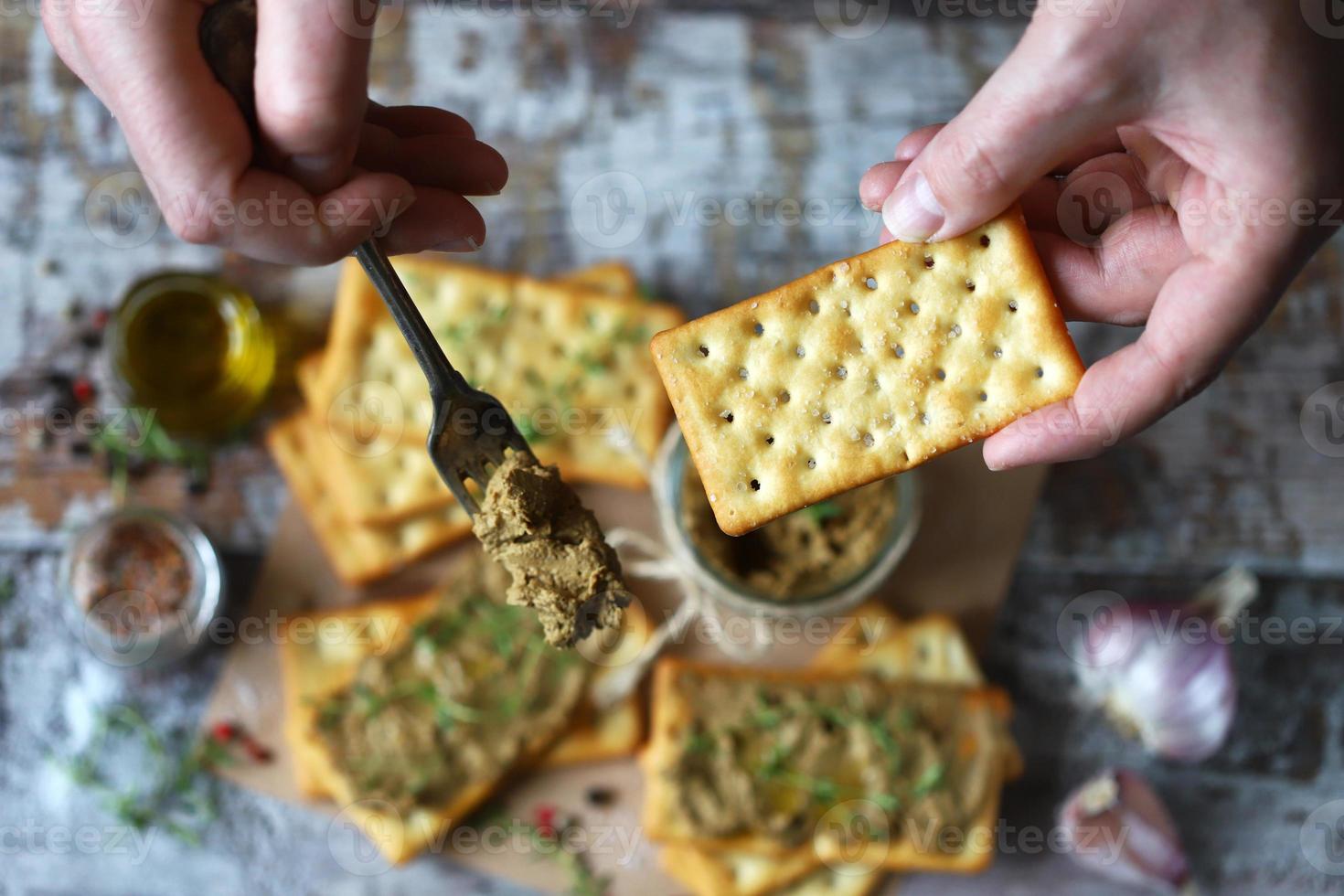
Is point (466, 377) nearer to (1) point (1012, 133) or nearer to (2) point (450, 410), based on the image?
(2) point (450, 410)

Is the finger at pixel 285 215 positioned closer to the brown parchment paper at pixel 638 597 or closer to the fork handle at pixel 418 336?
the fork handle at pixel 418 336

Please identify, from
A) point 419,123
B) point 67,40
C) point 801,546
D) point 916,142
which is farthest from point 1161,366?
point 67,40

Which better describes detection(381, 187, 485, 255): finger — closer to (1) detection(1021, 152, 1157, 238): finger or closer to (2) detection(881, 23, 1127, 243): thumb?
(2) detection(881, 23, 1127, 243): thumb

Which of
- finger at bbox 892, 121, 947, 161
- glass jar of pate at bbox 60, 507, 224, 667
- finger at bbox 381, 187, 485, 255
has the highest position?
finger at bbox 892, 121, 947, 161

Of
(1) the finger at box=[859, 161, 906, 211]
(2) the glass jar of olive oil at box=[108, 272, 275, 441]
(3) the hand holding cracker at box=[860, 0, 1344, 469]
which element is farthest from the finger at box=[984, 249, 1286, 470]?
(2) the glass jar of olive oil at box=[108, 272, 275, 441]

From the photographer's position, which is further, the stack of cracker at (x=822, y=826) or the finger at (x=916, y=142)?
the stack of cracker at (x=822, y=826)

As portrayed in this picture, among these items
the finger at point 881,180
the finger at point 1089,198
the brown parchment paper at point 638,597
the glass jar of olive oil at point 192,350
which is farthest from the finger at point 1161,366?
the glass jar of olive oil at point 192,350

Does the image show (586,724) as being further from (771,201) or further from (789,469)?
(771,201)
